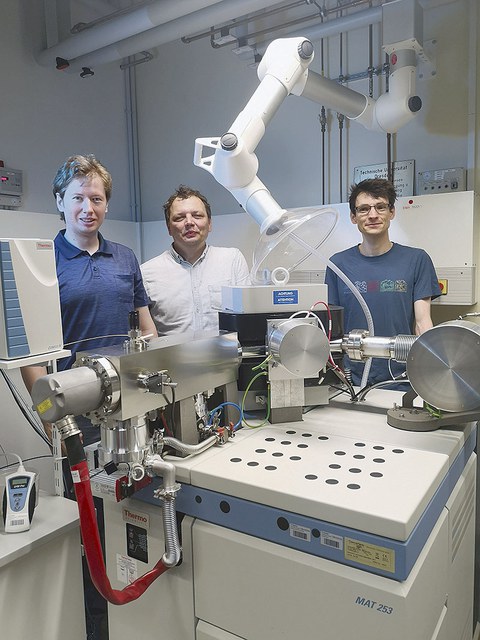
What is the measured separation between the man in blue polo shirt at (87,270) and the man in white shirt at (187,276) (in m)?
0.25

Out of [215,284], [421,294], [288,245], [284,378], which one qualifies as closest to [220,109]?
[215,284]

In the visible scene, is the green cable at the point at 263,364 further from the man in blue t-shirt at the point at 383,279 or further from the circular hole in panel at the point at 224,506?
the man in blue t-shirt at the point at 383,279

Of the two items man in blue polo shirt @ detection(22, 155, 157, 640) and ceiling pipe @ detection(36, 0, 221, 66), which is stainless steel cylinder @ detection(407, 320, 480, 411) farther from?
ceiling pipe @ detection(36, 0, 221, 66)

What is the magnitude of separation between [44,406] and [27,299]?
1.22 ft

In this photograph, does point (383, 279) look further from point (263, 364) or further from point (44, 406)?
point (44, 406)

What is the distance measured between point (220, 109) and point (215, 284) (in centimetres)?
176

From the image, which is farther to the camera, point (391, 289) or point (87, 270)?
point (391, 289)

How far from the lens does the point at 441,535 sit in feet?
3.23

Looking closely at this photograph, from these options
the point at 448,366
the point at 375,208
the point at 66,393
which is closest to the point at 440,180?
the point at 375,208

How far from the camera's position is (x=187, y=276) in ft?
6.64

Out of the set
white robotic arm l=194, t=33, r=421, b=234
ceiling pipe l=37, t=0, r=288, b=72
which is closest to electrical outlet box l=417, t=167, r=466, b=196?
white robotic arm l=194, t=33, r=421, b=234

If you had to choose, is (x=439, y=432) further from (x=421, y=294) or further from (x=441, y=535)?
(x=421, y=294)

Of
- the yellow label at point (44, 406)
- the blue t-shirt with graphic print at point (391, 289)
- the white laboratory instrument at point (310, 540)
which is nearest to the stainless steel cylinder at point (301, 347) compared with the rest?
the white laboratory instrument at point (310, 540)

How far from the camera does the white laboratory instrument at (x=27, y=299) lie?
43.7 inches
